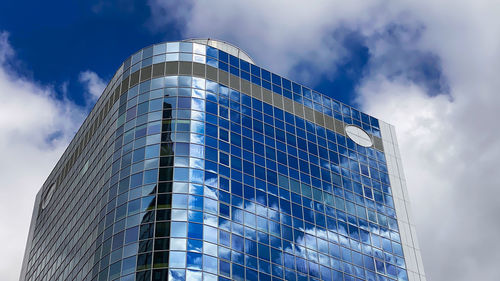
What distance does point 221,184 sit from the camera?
8850cm

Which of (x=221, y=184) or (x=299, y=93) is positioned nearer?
(x=221, y=184)

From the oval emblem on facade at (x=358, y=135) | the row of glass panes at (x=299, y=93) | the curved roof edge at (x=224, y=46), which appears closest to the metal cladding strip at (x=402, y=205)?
the row of glass panes at (x=299, y=93)

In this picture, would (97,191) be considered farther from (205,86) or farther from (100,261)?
(205,86)

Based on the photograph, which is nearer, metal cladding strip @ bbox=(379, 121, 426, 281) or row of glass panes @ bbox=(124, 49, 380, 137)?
row of glass panes @ bbox=(124, 49, 380, 137)

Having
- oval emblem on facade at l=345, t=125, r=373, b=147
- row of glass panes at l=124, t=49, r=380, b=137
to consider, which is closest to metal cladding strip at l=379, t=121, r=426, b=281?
row of glass panes at l=124, t=49, r=380, b=137

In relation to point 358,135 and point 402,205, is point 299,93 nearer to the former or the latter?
point 358,135

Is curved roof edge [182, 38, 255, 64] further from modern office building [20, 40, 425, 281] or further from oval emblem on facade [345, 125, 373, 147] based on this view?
oval emblem on facade [345, 125, 373, 147]

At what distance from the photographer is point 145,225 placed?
83.4 m

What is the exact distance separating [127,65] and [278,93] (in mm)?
19696

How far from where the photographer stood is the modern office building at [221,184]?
84.0 metres

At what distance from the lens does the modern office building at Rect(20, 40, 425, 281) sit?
276 ft

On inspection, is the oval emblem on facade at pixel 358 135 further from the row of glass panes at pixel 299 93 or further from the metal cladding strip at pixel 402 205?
the metal cladding strip at pixel 402 205

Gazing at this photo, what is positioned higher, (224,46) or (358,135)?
(224,46)

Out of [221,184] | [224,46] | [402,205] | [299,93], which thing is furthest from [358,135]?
[221,184]
